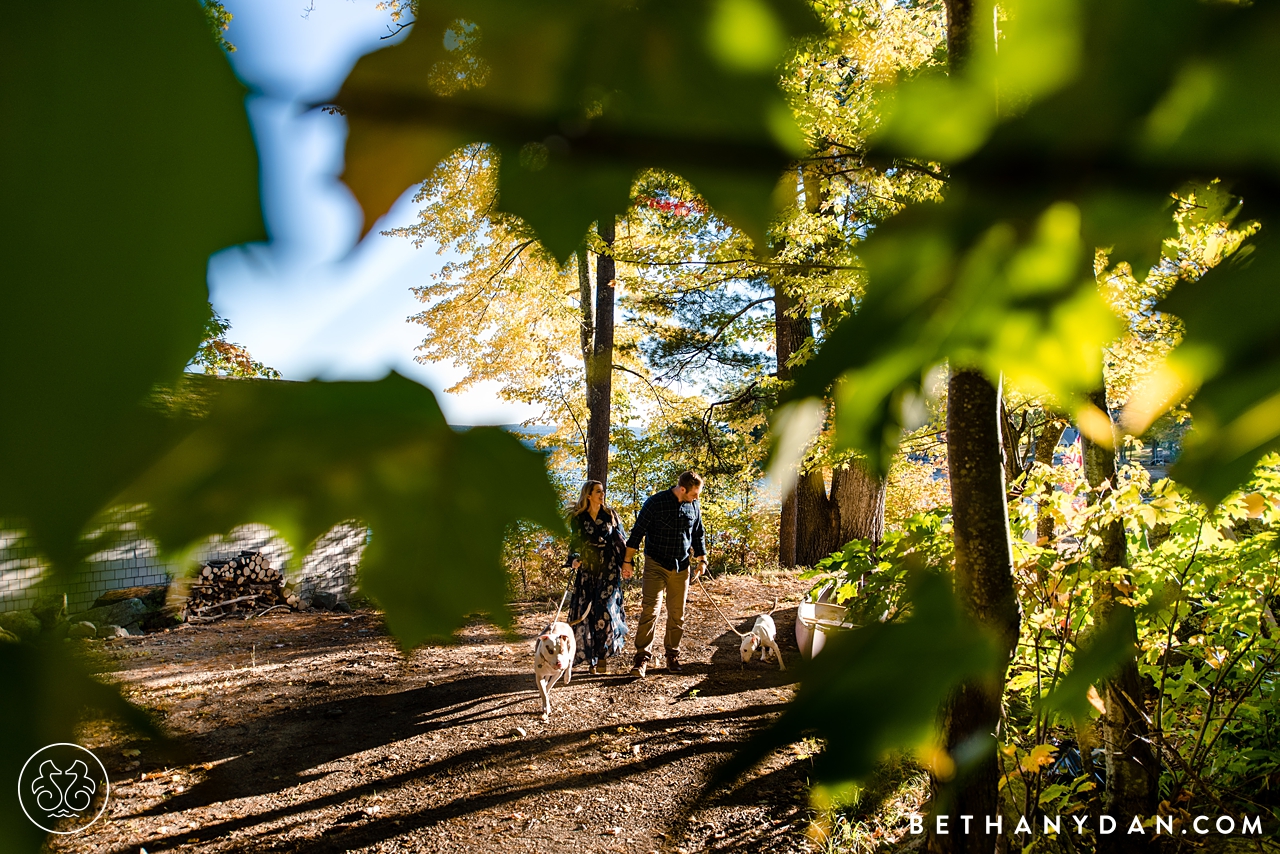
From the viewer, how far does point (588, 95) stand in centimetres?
19

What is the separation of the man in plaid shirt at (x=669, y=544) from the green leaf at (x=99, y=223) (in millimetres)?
4283

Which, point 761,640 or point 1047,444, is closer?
point 761,640

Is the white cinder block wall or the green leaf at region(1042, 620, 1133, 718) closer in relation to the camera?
the white cinder block wall

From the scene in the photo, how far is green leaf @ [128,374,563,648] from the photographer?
16cm

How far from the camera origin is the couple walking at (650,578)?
4.45 m

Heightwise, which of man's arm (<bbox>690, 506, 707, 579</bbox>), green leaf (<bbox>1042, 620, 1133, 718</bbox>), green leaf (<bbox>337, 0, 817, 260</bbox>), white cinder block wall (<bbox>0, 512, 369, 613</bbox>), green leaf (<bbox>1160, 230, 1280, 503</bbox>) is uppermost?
green leaf (<bbox>337, 0, 817, 260</bbox>)

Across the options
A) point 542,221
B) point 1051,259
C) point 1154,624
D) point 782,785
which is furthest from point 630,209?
point 782,785

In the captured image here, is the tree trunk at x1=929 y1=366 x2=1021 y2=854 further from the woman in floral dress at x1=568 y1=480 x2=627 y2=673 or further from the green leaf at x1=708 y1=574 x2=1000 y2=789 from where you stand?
the woman in floral dress at x1=568 y1=480 x2=627 y2=673

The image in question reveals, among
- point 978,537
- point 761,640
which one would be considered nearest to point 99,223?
point 978,537

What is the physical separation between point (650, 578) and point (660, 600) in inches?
10.5

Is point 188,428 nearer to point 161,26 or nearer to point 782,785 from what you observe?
point 161,26

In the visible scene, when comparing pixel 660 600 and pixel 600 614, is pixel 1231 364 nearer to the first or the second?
pixel 660 600

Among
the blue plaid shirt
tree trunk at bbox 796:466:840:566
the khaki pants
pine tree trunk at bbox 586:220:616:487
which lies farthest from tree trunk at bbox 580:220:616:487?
tree trunk at bbox 796:466:840:566

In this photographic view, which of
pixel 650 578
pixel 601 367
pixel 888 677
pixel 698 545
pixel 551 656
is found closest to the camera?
pixel 888 677
